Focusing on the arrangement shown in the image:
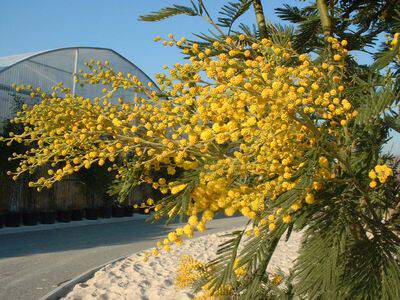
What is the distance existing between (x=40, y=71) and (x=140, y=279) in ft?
33.9

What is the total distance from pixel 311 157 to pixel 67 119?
34.1 inches

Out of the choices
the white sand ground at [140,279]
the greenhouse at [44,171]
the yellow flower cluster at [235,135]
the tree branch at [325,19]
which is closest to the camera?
the yellow flower cluster at [235,135]

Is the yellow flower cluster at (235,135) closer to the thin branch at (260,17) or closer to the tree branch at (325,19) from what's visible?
the tree branch at (325,19)

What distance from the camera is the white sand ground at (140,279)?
4.96 meters

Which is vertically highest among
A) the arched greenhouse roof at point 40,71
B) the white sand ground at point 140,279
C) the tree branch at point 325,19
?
the arched greenhouse roof at point 40,71

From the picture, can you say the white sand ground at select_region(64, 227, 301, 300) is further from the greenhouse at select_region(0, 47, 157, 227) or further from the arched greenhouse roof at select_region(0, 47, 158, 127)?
the greenhouse at select_region(0, 47, 157, 227)

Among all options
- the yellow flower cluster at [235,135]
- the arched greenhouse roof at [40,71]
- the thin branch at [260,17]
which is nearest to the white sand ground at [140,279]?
the thin branch at [260,17]

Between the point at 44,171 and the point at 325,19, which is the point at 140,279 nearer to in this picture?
the point at 325,19

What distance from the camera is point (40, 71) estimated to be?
45.8ft

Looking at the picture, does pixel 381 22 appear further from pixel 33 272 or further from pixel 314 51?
pixel 33 272

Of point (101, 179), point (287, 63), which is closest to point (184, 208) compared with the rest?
point (287, 63)

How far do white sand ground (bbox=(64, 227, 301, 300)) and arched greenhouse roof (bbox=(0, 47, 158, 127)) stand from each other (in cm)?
698

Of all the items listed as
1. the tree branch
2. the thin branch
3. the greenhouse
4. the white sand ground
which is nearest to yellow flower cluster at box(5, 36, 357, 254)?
the tree branch

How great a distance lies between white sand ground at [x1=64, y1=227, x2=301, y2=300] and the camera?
496 cm
